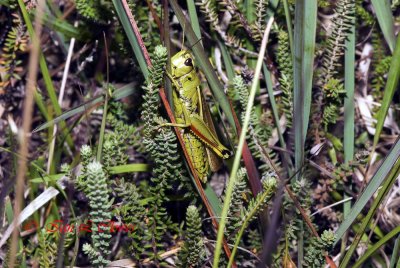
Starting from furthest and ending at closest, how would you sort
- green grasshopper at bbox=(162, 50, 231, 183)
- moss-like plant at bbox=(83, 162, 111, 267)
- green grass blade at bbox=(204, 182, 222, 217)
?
green grasshopper at bbox=(162, 50, 231, 183) < green grass blade at bbox=(204, 182, 222, 217) < moss-like plant at bbox=(83, 162, 111, 267)

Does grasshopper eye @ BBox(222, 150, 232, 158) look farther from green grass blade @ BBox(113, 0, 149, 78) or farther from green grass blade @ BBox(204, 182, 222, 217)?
green grass blade @ BBox(113, 0, 149, 78)

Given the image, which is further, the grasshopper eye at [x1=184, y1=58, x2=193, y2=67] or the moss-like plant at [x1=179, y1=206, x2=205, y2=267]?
the grasshopper eye at [x1=184, y1=58, x2=193, y2=67]

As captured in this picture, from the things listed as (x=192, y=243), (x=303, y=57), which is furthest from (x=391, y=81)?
(x=192, y=243)

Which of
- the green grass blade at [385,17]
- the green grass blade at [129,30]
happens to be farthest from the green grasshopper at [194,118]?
the green grass blade at [385,17]

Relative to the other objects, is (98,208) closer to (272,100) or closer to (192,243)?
(192,243)

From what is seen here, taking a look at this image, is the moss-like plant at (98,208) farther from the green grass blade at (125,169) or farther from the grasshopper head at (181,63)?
the grasshopper head at (181,63)

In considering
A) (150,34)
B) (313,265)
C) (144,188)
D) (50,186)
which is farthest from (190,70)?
(313,265)

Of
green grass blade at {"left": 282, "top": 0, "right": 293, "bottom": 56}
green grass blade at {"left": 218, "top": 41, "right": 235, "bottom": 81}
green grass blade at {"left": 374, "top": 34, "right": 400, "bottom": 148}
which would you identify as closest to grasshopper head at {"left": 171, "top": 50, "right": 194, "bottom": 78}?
green grass blade at {"left": 218, "top": 41, "right": 235, "bottom": 81}
